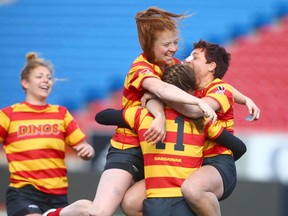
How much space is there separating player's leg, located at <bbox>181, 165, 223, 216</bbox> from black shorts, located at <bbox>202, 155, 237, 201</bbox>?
0.07m

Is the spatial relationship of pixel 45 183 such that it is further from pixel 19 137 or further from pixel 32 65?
pixel 32 65

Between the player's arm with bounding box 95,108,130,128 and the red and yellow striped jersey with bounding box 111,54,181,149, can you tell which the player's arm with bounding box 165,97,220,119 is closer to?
the red and yellow striped jersey with bounding box 111,54,181,149

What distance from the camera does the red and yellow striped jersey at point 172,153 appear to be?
421 centimetres

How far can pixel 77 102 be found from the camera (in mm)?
11414

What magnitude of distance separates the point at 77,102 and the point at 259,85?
281cm

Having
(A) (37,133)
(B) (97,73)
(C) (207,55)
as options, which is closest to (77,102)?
(B) (97,73)

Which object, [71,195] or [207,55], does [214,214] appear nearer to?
[207,55]

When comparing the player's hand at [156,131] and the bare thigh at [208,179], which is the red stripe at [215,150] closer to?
the bare thigh at [208,179]

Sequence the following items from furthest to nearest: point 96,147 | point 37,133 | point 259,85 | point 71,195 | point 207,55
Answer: point 259,85
point 96,147
point 71,195
point 37,133
point 207,55

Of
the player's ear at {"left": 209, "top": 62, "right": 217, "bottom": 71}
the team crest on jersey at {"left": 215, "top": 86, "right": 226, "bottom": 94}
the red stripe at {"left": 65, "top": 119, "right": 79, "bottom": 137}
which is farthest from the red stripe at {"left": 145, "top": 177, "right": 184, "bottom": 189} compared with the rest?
the red stripe at {"left": 65, "top": 119, "right": 79, "bottom": 137}

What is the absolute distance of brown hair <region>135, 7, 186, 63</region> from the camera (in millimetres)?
4480

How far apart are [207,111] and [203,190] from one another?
1.53 ft

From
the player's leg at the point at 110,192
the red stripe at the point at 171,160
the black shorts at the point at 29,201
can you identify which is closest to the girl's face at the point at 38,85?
the black shorts at the point at 29,201

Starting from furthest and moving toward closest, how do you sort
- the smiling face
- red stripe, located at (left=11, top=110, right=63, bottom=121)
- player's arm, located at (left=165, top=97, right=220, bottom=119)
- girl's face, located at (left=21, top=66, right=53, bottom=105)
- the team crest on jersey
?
girl's face, located at (left=21, top=66, right=53, bottom=105) → red stripe, located at (left=11, top=110, right=63, bottom=121) → the smiling face → the team crest on jersey → player's arm, located at (left=165, top=97, right=220, bottom=119)
